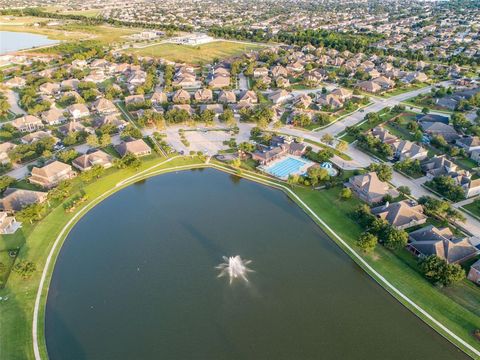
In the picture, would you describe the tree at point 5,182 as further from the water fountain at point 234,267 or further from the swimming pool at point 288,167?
the swimming pool at point 288,167

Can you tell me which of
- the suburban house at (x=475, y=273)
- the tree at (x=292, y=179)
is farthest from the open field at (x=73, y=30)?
the suburban house at (x=475, y=273)

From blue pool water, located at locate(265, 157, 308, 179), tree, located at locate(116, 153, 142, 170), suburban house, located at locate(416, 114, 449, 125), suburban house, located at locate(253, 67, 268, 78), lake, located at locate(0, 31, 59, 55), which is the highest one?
lake, located at locate(0, 31, 59, 55)

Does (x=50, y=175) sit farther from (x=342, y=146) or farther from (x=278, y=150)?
(x=342, y=146)

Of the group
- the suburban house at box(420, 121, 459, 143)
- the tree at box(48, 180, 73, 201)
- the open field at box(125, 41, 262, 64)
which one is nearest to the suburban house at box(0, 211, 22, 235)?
the tree at box(48, 180, 73, 201)

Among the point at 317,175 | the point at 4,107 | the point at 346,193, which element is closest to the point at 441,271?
the point at 346,193

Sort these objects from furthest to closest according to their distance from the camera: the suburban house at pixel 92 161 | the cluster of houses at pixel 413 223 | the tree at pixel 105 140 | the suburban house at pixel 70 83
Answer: the suburban house at pixel 70 83 → the tree at pixel 105 140 → the suburban house at pixel 92 161 → the cluster of houses at pixel 413 223

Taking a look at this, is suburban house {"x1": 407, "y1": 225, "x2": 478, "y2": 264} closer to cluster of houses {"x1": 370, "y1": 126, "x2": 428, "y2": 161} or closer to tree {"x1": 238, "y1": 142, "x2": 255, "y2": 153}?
cluster of houses {"x1": 370, "y1": 126, "x2": 428, "y2": 161}
